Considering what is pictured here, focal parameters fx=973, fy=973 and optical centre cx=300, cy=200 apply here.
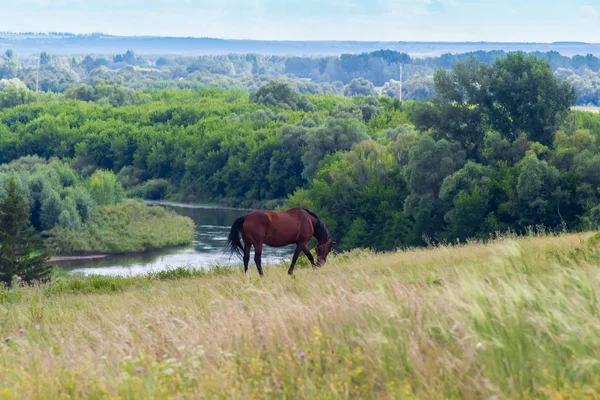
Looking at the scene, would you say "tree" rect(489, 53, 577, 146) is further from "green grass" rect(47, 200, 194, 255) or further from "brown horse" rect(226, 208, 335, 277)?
"brown horse" rect(226, 208, 335, 277)

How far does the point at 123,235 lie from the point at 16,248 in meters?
40.5

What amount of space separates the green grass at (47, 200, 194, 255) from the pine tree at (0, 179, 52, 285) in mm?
32042

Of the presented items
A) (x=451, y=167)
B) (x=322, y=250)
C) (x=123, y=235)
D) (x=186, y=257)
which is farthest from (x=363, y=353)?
(x=123, y=235)

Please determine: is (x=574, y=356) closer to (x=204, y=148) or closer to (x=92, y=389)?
(x=92, y=389)

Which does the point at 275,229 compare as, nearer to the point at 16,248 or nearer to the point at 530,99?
the point at 16,248

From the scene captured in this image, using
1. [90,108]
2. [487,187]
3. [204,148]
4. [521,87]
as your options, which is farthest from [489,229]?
[90,108]

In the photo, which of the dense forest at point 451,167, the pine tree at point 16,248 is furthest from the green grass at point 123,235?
the pine tree at point 16,248

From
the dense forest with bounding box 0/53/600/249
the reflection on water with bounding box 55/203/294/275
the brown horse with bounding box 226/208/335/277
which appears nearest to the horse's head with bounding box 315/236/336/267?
the brown horse with bounding box 226/208/335/277

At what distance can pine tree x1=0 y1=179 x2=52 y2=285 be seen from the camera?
161 ft

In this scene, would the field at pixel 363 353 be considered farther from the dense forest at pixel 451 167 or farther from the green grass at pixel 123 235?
the green grass at pixel 123 235

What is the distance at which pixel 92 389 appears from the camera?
738cm

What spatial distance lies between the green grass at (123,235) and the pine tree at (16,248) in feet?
105

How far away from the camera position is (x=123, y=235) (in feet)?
309

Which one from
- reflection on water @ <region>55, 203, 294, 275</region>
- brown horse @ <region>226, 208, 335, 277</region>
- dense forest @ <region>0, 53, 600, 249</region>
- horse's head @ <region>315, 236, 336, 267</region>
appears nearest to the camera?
brown horse @ <region>226, 208, 335, 277</region>
